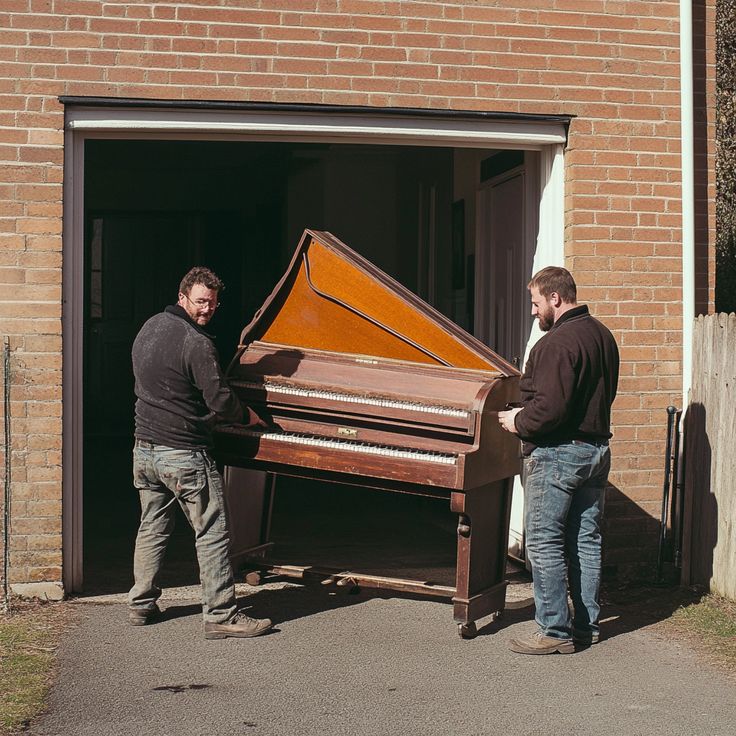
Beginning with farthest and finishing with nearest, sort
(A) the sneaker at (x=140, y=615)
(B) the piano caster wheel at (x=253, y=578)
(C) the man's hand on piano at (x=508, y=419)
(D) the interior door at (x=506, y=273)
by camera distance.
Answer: (D) the interior door at (x=506, y=273)
(B) the piano caster wheel at (x=253, y=578)
(A) the sneaker at (x=140, y=615)
(C) the man's hand on piano at (x=508, y=419)

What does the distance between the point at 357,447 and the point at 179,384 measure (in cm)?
103

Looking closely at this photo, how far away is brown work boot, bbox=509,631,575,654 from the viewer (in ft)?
20.3

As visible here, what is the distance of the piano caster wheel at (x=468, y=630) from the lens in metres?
6.43

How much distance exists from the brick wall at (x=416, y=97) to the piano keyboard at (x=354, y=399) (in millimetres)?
1344

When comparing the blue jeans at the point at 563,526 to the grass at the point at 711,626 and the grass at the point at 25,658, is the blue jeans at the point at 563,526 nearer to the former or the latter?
the grass at the point at 711,626

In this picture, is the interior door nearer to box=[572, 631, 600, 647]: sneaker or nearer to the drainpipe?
the drainpipe

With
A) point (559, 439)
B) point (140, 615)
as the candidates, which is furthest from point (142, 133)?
point (559, 439)

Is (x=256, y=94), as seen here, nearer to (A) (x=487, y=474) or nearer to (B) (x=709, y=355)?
(A) (x=487, y=474)

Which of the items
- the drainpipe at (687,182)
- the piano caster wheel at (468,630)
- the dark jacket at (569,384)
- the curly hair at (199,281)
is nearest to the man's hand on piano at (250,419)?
the curly hair at (199,281)

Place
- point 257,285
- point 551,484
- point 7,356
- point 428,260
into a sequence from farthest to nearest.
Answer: point 257,285, point 428,260, point 7,356, point 551,484

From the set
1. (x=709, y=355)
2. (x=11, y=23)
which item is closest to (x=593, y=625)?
(x=709, y=355)

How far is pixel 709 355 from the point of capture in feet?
24.6

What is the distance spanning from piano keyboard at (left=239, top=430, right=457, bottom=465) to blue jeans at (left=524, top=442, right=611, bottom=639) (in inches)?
20.5

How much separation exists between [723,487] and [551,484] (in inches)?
66.0
